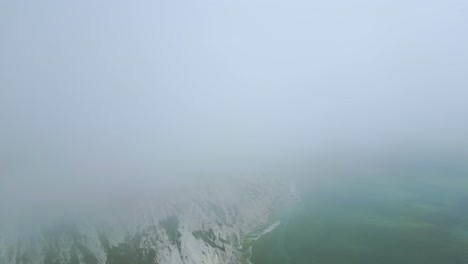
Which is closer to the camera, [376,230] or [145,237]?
[145,237]

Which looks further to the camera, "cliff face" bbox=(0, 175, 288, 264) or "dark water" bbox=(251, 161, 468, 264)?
"cliff face" bbox=(0, 175, 288, 264)

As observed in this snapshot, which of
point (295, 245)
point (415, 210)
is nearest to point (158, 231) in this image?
point (295, 245)

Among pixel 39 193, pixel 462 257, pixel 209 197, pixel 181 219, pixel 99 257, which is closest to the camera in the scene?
pixel 462 257

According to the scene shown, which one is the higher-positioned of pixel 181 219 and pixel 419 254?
pixel 181 219

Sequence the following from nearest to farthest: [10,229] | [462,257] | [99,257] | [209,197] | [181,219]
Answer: [462,257] < [99,257] < [10,229] < [181,219] < [209,197]

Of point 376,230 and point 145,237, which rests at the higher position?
point 145,237

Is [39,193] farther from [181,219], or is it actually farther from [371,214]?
[371,214]
